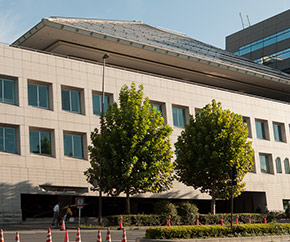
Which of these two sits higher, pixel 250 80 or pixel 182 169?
pixel 250 80

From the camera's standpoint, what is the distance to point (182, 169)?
129ft

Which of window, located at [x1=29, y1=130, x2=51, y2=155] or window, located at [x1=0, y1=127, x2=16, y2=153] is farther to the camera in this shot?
window, located at [x1=29, y1=130, x2=51, y2=155]

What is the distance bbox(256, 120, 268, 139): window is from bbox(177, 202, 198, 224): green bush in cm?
2062

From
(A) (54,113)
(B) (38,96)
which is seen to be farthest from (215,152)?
(B) (38,96)

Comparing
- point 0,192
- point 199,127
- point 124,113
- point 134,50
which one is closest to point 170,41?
point 134,50

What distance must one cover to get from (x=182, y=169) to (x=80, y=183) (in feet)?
27.5

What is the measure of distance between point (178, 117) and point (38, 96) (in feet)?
49.3

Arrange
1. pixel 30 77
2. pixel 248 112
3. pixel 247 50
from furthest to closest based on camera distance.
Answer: pixel 247 50 < pixel 248 112 < pixel 30 77

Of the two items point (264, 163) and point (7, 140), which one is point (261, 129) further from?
point (7, 140)

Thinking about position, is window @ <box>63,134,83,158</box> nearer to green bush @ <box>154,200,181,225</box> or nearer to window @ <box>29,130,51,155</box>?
window @ <box>29,130,51,155</box>

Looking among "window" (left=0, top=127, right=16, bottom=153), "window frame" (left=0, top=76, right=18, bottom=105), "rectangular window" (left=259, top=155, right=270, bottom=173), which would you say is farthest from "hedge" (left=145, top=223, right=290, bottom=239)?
"rectangular window" (left=259, top=155, right=270, bottom=173)

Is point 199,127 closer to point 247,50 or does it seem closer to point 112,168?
point 112,168

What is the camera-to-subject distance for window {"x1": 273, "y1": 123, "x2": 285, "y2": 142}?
2199 inches

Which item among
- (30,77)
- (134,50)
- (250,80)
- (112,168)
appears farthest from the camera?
(250,80)
